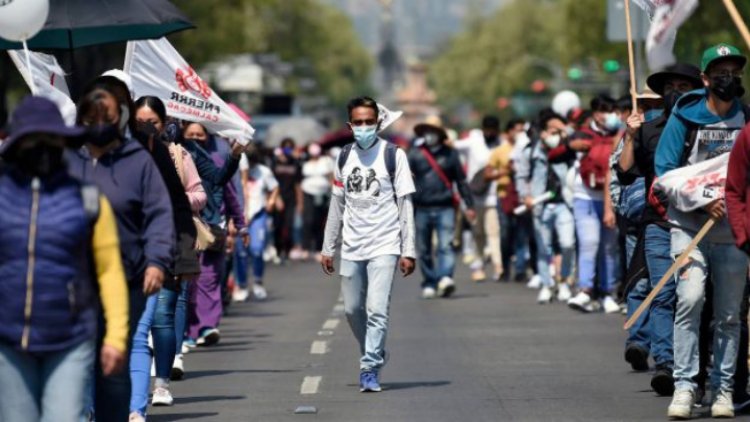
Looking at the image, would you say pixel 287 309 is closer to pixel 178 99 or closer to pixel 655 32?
pixel 178 99

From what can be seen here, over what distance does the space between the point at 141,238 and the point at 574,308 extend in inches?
468

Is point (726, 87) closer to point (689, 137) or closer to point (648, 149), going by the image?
point (689, 137)

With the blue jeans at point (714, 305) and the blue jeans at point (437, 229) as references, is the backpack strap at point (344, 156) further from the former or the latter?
the blue jeans at point (437, 229)

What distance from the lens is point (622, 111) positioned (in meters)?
17.9

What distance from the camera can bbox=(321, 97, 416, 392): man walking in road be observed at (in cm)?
1280

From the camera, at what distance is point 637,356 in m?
13.8

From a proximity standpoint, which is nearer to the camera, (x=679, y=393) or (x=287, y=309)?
(x=679, y=393)

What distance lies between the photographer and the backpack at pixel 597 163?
18.6 m

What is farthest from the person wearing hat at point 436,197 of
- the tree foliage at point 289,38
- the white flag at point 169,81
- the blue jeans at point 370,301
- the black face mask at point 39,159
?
the black face mask at point 39,159

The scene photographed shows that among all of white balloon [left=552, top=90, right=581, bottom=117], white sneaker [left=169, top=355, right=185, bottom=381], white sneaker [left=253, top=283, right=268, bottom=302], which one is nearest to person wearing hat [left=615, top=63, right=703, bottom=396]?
white sneaker [left=169, top=355, right=185, bottom=381]

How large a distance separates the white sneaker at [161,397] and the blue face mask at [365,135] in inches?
77.9

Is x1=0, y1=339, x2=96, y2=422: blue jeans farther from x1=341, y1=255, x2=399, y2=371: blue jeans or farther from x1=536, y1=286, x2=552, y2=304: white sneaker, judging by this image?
x1=536, y1=286, x2=552, y2=304: white sneaker

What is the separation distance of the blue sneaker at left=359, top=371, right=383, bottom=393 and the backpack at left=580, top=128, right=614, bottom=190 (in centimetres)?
612

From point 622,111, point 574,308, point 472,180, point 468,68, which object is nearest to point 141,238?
point 622,111
